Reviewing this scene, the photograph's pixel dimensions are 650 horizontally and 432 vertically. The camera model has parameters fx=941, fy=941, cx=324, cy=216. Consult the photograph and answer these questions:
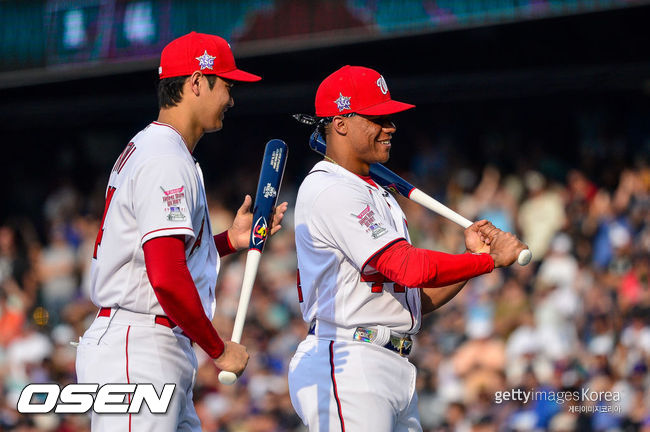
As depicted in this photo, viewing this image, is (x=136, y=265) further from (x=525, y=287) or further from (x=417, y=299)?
(x=525, y=287)

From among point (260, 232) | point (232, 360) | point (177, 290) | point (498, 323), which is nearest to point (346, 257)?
point (260, 232)

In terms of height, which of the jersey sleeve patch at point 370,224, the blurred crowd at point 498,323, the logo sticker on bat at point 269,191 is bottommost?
the blurred crowd at point 498,323

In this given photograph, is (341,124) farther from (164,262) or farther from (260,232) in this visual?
(164,262)

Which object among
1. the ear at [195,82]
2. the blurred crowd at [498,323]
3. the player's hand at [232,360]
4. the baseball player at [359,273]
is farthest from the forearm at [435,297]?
the blurred crowd at [498,323]

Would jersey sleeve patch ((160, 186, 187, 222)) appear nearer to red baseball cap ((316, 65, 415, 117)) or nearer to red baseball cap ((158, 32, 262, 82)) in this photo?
red baseball cap ((158, 32, 262, 82))

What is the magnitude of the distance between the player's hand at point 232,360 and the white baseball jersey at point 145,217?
0.86 ft

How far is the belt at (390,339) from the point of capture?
332cm

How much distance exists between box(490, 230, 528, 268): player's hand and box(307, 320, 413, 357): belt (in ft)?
1.42

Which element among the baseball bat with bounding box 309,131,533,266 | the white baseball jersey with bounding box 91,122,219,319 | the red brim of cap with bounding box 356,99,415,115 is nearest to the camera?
the white baseball jersey with bounding box 91,122,219,319

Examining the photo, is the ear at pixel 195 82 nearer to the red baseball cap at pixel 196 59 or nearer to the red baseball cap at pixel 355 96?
the red baseball cap at pixel 196 59

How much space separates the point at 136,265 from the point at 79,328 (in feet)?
22.3

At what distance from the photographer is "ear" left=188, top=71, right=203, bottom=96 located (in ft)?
10.3

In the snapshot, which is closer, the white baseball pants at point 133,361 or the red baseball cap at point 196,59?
the white baseball pants at point 133,361

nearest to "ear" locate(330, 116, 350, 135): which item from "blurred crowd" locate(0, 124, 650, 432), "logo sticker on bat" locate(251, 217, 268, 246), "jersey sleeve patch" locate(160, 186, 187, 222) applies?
"logo sticker on bat" locate(251, 217, 268, 246)
